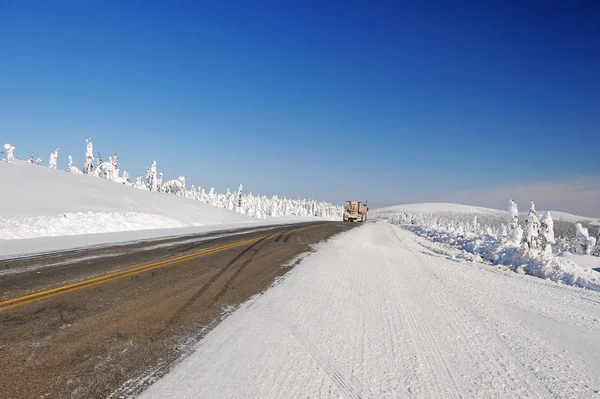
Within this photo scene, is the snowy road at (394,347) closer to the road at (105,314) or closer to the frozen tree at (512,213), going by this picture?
the road at (105,314)

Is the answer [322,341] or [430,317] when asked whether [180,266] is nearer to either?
[322,341]

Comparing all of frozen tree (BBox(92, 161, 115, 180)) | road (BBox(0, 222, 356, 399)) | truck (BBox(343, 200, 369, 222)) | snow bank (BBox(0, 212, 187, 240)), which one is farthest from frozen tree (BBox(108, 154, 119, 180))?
road (BBox(0, 222, 356, 399))

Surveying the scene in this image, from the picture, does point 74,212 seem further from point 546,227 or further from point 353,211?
point 546,227

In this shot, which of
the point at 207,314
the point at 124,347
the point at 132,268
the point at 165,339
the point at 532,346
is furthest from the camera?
the point at 132,268

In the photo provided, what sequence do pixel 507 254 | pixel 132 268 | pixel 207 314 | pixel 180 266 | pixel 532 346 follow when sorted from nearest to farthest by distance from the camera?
pixel 532 346 → pixel 207 314 → pixel 132 268 → pixel 180 266 → pixel 507 254

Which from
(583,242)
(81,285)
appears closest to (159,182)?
(81,285)

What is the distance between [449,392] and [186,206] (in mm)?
33145

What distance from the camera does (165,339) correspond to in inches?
158

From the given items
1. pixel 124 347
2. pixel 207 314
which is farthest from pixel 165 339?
pixel 207 314

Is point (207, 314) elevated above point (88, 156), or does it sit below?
below

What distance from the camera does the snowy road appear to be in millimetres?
3135

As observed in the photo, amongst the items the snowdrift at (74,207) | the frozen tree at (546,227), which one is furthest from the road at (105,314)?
the frozen tree at (546,227)

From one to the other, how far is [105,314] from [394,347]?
4061mm

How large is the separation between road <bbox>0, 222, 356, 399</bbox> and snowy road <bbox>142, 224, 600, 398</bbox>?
0.41 m
